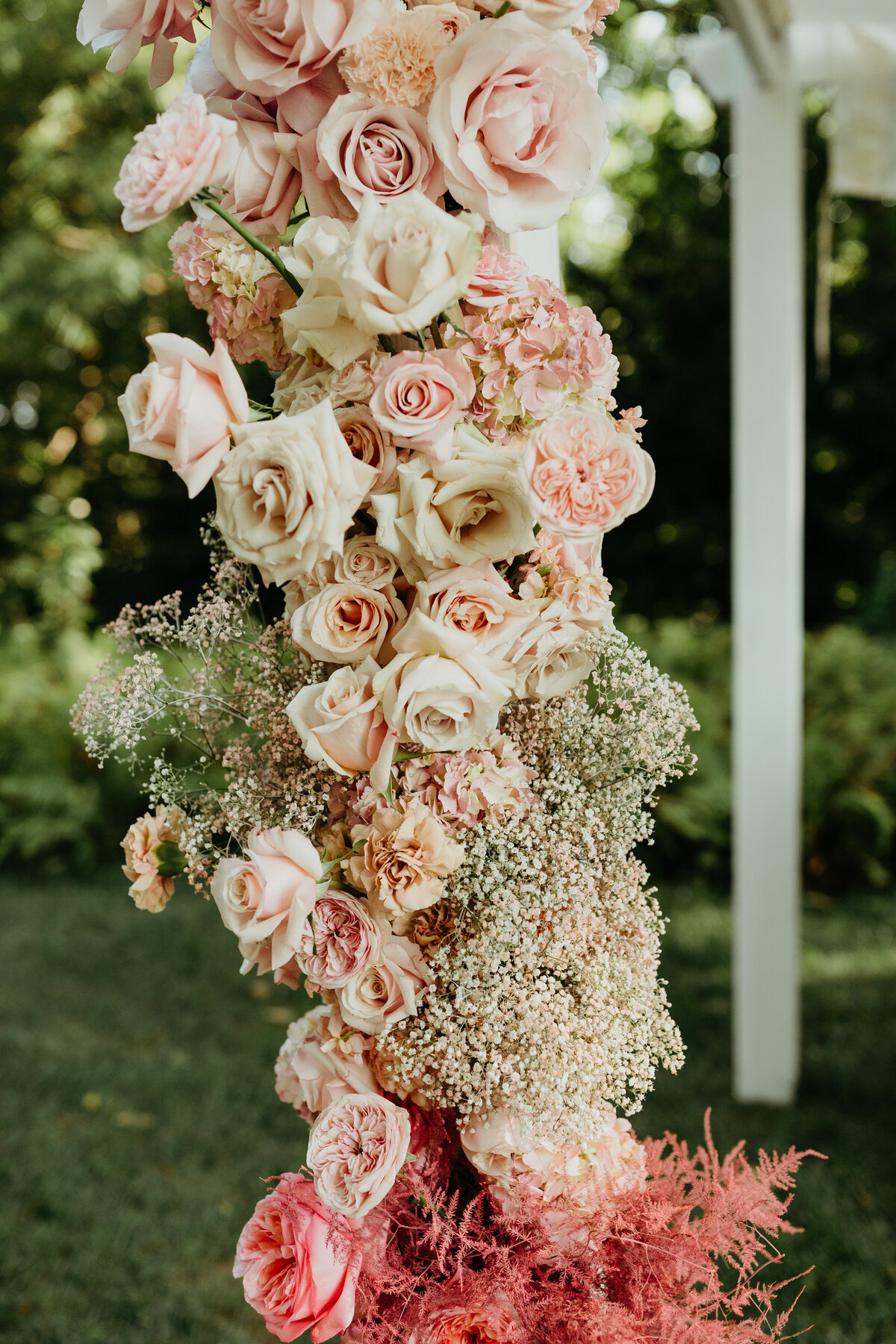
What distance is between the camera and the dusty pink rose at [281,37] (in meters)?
0.73

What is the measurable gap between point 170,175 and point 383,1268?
82 centimetres

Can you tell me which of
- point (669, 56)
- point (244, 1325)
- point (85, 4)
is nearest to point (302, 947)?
point (85, 4)

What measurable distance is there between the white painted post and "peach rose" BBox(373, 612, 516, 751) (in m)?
2.38

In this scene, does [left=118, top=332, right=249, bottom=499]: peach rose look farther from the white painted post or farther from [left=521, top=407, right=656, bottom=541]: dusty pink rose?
the white painted post

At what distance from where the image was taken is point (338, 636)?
2.53 ft

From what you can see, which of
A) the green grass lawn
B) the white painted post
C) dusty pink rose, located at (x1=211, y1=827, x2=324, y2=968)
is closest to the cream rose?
dusty pink rose, located at (x1=211, y1=827, x2=324, y2=968)

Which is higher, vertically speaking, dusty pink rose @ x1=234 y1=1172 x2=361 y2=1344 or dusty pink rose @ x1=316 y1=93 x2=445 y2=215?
dusty pink rose @ x1=316 y1=93 x2=445 y2=215

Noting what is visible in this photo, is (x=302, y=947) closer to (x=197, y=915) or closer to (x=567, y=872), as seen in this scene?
(x=567, y=872)

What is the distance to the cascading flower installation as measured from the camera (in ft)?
2.32

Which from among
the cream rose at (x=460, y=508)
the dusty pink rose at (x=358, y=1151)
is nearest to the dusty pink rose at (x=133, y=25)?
the cream rose at (x=460, y=508)

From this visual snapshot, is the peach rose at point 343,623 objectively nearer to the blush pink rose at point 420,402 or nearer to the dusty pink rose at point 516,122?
the blush pink rose at point 420,402

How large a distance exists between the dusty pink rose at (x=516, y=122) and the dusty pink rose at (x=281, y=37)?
7 cm

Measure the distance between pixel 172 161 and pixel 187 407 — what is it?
0.16 meters

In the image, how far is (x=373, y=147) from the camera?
76cm
